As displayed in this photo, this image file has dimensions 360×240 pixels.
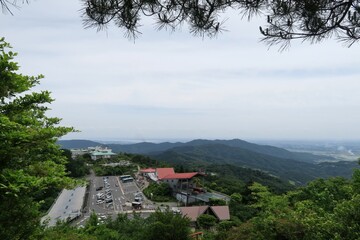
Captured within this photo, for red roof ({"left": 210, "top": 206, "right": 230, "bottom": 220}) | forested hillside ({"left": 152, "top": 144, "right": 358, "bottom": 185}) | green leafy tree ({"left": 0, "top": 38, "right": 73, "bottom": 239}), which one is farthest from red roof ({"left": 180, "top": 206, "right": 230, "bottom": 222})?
forested hillside ({"left": 152, "top": 144, "right": 358, "bottom": 185})

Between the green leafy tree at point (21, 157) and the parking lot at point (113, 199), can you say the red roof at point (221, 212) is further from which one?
the green leafy tree at point (21, 157)

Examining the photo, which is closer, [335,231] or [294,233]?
[335,231]

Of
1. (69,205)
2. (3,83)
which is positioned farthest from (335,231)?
(69,205)

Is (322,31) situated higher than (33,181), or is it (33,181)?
(322,31)

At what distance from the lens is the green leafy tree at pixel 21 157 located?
3602mm

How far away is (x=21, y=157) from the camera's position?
4.45 metres

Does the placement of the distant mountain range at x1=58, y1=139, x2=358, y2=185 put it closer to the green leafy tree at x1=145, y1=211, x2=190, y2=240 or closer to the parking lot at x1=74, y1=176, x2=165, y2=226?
the parking lot at x1=74, y1=176, x2=165, y2=226

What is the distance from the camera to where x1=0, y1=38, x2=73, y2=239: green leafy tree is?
3602 millimetres

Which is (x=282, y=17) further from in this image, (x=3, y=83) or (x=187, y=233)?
(x=187, y=233)

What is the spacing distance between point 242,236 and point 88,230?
13.9ft

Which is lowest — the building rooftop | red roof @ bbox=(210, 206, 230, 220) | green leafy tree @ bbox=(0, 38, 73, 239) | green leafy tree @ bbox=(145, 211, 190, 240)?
the building rooftop

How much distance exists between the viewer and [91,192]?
24.2 metres

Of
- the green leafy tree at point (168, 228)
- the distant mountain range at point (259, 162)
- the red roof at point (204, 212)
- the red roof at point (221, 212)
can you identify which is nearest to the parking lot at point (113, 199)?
the red roof at point (204, 212)

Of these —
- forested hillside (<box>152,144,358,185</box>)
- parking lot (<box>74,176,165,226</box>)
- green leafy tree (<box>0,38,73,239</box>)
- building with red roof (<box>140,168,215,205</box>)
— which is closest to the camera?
green leafy tree (<box>0,38,73,239</box>)
